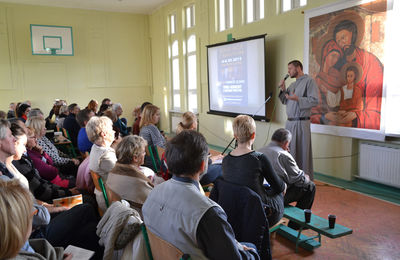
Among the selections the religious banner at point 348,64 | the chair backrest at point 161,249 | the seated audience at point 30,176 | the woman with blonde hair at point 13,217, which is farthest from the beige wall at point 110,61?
the woman with blonde hair at point 13,217

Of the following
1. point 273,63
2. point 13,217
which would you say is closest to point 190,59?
point 273,63

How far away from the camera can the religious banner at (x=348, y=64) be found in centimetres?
399

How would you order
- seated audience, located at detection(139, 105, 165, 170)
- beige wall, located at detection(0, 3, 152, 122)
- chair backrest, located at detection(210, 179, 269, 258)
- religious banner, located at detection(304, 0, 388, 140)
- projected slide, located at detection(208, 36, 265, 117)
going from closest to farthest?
chair backrest, located at detection(210, 179, 269, 258)
seated audience, located at detection(139, 105, 165, 170)
religious banner, located at detection(304, 0, 388, 140)
projected slide, located at detection(208, 36, 265, 117)
beige wall, located at detection(0, 3, 152, 122)

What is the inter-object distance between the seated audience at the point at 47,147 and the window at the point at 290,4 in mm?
4281

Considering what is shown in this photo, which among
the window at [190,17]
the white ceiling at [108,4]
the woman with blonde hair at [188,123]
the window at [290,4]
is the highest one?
the white ceiling at [108,4]

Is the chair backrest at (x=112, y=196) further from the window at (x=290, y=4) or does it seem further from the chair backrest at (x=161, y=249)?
the window at (x=290, y=4)

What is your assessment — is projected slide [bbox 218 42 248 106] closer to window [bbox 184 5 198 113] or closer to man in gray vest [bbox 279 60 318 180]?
window [bbox 184 5 198 113]

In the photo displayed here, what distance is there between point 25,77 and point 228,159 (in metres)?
9.44

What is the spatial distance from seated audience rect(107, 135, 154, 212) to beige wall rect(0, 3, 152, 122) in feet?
29.1

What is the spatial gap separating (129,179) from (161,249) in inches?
33.5

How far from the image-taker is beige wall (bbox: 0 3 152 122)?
938 centimetres

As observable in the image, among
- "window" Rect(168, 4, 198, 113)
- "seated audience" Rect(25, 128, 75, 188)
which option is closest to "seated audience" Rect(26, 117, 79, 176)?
"seated audience" Rect(25, 128, 75, 188)

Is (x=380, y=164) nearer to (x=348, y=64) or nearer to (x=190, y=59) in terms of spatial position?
(x=348, y=64)

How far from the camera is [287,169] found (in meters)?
2.76
